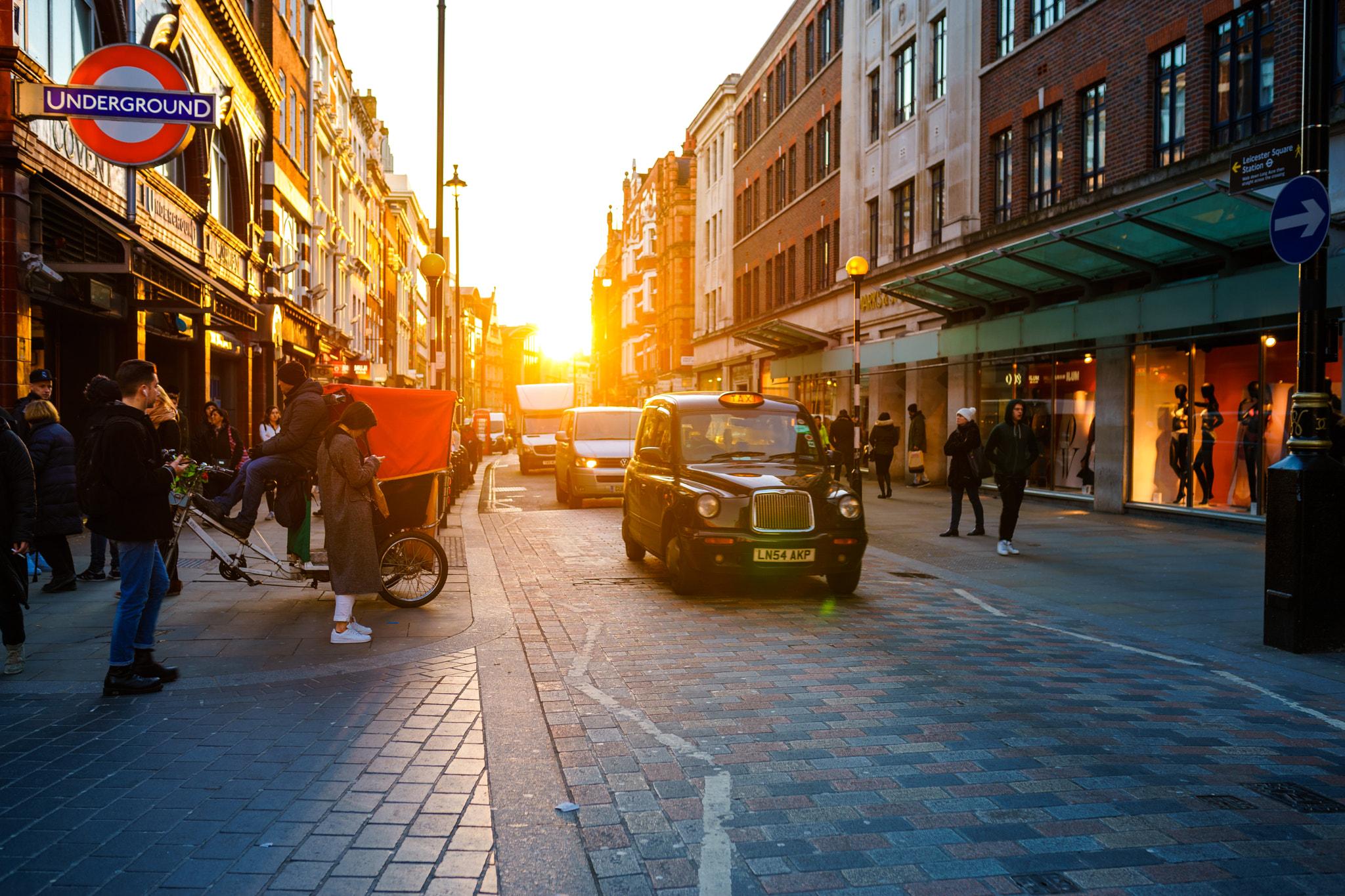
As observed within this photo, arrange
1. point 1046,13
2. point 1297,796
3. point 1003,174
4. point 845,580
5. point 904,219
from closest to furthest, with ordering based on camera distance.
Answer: point 1297,796, point 845,580, point 1046,13, point 1003,174, point 904,219

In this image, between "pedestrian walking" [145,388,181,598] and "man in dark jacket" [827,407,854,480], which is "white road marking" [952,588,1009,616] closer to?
"pedestrian walking" [145,388,181,598]

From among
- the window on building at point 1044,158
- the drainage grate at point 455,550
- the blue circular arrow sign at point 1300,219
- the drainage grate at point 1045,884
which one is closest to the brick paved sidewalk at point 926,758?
the drainage grate at point 1045,884

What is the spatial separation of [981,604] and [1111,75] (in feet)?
44.7

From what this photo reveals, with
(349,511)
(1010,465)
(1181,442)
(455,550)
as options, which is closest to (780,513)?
(349,511)

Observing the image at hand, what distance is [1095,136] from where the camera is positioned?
1961 cm

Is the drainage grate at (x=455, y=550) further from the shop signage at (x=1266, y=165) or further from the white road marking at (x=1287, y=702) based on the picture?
the shop signage at (x=1266, y=165)

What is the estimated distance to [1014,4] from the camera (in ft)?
74.1

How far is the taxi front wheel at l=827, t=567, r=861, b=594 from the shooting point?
9.46 meters

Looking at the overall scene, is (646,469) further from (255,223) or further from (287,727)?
(255,223)

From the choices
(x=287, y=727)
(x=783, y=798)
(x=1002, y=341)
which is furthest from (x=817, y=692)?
(x=1002, y=341)

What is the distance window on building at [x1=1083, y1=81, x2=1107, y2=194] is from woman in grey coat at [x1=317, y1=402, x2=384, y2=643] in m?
16.1

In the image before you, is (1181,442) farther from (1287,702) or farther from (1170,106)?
(1287,702)

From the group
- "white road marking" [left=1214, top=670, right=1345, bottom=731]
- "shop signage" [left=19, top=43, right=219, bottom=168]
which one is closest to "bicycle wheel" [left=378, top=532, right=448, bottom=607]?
"shop signage" [left=19, top=43, right=219, bottom=168]

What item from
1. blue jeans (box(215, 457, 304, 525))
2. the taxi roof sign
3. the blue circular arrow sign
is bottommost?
blue jeans (box(215, 457, 304, 525))
